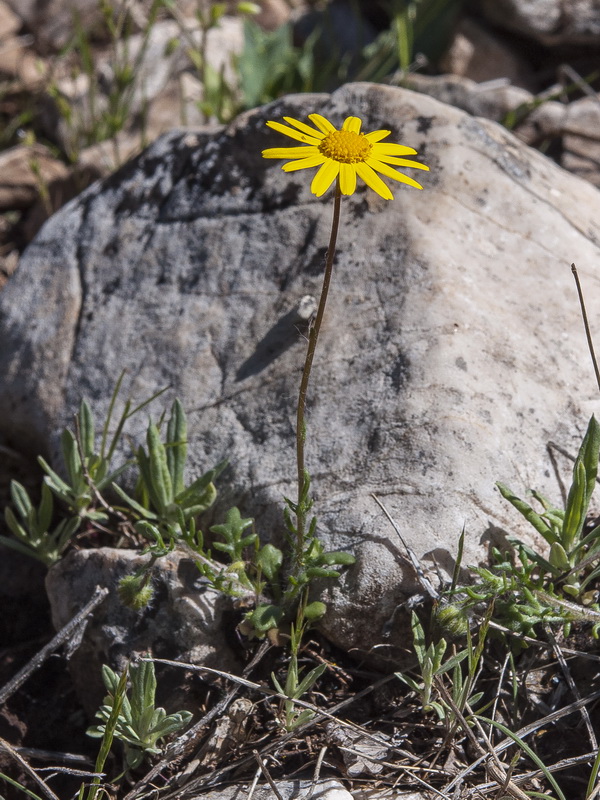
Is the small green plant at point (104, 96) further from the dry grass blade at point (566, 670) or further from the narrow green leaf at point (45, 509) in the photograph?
the dry grass blade at point (566, 670)

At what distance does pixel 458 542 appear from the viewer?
7.74ft

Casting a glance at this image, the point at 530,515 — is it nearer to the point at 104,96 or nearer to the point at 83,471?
the point at 83,471

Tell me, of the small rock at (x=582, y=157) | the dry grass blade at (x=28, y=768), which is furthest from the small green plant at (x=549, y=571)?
the small rock at (x=582, y=157)

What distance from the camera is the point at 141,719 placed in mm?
2227

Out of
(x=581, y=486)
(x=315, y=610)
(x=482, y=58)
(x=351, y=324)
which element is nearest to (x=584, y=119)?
(x=482, y=58)

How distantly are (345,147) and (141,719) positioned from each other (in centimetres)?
166

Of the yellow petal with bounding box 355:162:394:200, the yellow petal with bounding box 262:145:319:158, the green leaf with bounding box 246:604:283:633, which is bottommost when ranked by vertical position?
the green leaf with bounding box 246:604:283:633

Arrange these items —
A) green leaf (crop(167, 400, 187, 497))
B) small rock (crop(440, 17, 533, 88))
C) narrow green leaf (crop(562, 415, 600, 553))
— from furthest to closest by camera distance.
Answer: small rock (crop(440, 17, 533, 88)) → green leaf (crop(167, 400, 187, 497)) → narrow green leaf (crop(562, 415, 600, 553))

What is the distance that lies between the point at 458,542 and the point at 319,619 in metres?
0.49

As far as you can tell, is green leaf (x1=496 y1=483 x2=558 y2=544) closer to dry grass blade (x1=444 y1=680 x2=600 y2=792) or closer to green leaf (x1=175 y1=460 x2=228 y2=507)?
dry grass blade (x1=444 y1=680 x2=600 y2=792)

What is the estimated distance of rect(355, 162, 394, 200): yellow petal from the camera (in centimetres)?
179

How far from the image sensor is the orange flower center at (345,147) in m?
1.90

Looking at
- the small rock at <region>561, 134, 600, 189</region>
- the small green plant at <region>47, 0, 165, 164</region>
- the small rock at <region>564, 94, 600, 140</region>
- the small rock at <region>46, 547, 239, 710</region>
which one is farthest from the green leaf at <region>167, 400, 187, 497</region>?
the small rock at <region>564, 94, 600, 140</region>

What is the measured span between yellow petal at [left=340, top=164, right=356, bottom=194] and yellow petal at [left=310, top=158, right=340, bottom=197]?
16 mm
